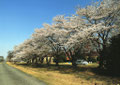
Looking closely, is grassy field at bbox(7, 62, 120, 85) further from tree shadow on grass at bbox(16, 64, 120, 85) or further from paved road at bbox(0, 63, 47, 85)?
paved road at bbox(0, 63, 47, 85)

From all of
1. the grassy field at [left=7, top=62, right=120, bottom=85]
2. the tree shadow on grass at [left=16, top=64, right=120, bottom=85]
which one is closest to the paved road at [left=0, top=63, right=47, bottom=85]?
the grassy field at [left=7, top=62, right=120, bottom=85]

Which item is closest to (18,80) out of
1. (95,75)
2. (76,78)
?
(76,78)

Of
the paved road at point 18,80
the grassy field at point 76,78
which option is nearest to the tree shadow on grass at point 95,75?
the grassy field at point 76,78

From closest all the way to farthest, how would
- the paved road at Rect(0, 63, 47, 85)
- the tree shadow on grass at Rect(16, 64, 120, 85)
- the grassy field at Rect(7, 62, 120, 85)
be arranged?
the paved road at Rect(0, 63, 47, 85), the grassy field at Rect(7, 62, 120, 85), the tree shadow on grass at Rect(16, 64, 120, 85)

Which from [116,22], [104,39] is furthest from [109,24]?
[104,39]

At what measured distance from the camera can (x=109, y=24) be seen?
590 inches

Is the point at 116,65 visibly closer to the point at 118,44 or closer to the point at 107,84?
the point at 118,44

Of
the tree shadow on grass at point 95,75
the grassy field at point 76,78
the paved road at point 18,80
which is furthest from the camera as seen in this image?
the tree shadow on grass at point 95,75

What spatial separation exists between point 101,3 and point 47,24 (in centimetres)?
1407

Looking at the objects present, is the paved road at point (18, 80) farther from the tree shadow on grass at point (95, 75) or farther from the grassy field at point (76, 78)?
the tree shadow on grass at point (95, 75)

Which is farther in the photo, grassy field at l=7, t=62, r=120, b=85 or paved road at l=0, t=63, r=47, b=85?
grassy field at l=7, t=62, r=120, b=85

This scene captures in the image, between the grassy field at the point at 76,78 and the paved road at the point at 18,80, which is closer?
the paved road at the point at 18,80

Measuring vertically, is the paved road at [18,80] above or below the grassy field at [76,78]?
above

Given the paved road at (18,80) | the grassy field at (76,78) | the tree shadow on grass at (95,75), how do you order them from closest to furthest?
the paved road at (18,80) < the grassy field at (76,78) < the tree shadow on grass at (95,75)
